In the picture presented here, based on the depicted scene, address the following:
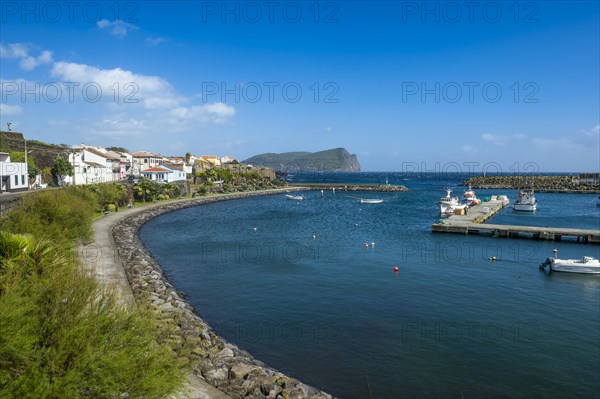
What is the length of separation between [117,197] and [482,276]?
169 feet

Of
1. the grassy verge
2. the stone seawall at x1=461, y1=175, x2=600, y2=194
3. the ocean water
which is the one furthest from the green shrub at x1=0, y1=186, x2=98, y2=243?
the stone seawall at x1=461, y1=175, x2=600, y2=194

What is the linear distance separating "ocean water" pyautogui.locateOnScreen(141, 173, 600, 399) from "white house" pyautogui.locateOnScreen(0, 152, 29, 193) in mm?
19876

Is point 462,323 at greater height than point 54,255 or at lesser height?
lesser

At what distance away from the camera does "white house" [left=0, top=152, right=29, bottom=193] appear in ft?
163

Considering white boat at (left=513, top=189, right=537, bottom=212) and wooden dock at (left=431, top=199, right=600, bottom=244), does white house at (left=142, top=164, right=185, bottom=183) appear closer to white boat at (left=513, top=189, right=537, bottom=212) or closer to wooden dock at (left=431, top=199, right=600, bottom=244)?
wooden dock at (left=431, top=199, right=600, bottom=244)

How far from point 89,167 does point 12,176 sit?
28000 mm

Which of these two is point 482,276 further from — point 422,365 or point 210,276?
point 210,276

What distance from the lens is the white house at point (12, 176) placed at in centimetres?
4978

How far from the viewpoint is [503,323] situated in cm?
2209

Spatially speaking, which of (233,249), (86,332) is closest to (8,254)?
(86,332)

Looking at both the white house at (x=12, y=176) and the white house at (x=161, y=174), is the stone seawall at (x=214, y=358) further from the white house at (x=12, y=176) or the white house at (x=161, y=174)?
the white house at (x=161, y=174)

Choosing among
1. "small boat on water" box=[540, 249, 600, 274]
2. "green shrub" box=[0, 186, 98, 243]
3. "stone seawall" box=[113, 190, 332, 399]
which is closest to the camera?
"stone seawall" box=[113, 190, 332, 399]

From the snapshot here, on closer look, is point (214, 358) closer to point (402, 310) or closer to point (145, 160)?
point (402, 310)

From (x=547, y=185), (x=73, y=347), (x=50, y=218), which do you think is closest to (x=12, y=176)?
(x=50, y=218)
